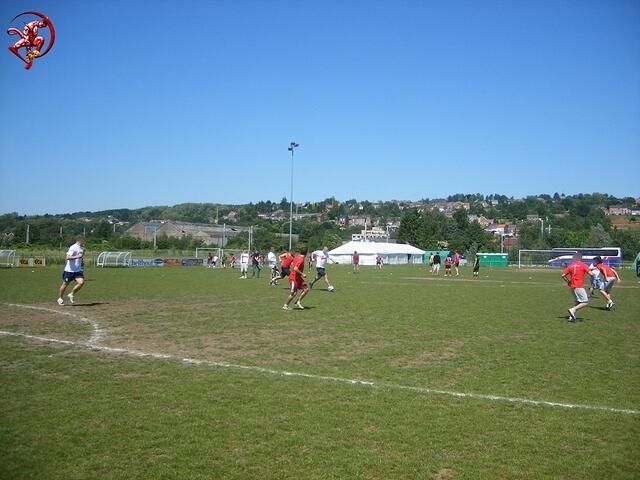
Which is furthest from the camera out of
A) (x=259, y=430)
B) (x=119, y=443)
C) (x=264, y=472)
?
(x=259, y=430)

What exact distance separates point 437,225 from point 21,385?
148m

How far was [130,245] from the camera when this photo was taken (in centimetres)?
9281

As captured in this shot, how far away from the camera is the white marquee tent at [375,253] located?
85562mm

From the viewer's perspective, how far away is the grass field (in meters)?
5.38

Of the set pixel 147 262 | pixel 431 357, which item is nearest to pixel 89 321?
pixel 431 357

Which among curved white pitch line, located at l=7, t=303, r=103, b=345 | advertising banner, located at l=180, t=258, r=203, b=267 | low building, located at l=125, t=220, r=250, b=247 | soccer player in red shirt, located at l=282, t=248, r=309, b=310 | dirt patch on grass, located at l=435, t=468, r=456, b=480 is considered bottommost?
advertising banner, located at l=180, t=258, r=203, b=267

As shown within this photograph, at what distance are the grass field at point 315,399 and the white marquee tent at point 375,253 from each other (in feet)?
226

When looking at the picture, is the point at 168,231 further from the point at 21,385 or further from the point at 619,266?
the point at 21,385

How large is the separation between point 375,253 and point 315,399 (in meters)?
79.6

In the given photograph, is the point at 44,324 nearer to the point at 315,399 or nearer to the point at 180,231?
the point at 315,399

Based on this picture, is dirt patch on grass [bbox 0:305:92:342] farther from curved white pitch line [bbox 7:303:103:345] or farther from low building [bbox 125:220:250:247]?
low building [bbox 125:220:250:247]

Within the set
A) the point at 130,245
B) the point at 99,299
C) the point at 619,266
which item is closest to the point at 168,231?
the point at 130,245

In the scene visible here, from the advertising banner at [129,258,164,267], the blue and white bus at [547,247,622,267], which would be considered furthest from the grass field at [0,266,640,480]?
the blue and white bus at [547,247,622,267]

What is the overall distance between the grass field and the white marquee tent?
226ft
